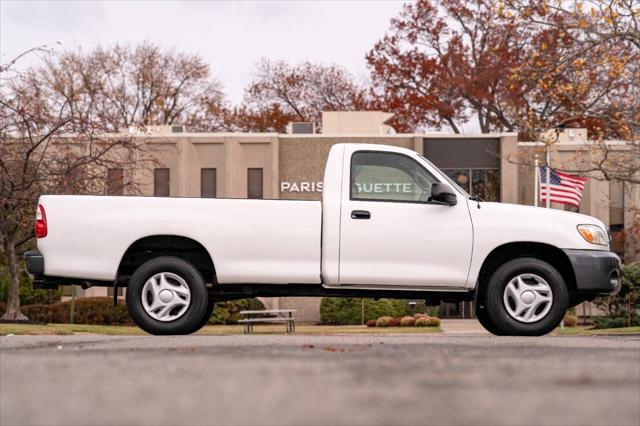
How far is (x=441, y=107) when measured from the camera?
176ft

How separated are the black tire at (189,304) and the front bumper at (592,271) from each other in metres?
3.74

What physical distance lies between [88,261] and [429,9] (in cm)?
4561

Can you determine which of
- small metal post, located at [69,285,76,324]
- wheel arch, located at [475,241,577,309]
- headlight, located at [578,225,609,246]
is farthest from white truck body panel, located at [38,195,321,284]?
small metal post, located at [69,285,76,324]

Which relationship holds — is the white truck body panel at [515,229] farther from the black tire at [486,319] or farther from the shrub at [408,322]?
the shrub at [408,322]

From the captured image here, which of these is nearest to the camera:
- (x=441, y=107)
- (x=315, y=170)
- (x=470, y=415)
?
(x=470, y=415)

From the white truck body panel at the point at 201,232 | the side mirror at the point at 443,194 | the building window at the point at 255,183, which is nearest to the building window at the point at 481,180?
the building window at the point at 255,183

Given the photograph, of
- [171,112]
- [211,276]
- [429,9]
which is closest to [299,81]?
[171,112]

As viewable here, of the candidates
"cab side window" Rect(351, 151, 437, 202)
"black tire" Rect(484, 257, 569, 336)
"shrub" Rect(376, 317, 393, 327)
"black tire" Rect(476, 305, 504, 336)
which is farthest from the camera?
"shrub" Rect(376, 317, 393, 327)

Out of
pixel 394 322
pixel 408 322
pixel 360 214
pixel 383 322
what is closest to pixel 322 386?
pixel 360 214

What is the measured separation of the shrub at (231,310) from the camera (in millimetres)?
36094

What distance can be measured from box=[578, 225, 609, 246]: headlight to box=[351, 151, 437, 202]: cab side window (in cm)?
161

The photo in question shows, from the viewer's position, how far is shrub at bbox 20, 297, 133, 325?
123ft

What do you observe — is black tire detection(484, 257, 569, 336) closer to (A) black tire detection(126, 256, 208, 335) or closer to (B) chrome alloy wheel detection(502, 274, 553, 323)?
(B) chrome alloy wheel detection(502, 274, 553, 323)

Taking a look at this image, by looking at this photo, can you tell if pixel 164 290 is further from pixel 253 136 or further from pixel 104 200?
pixel 253 136
